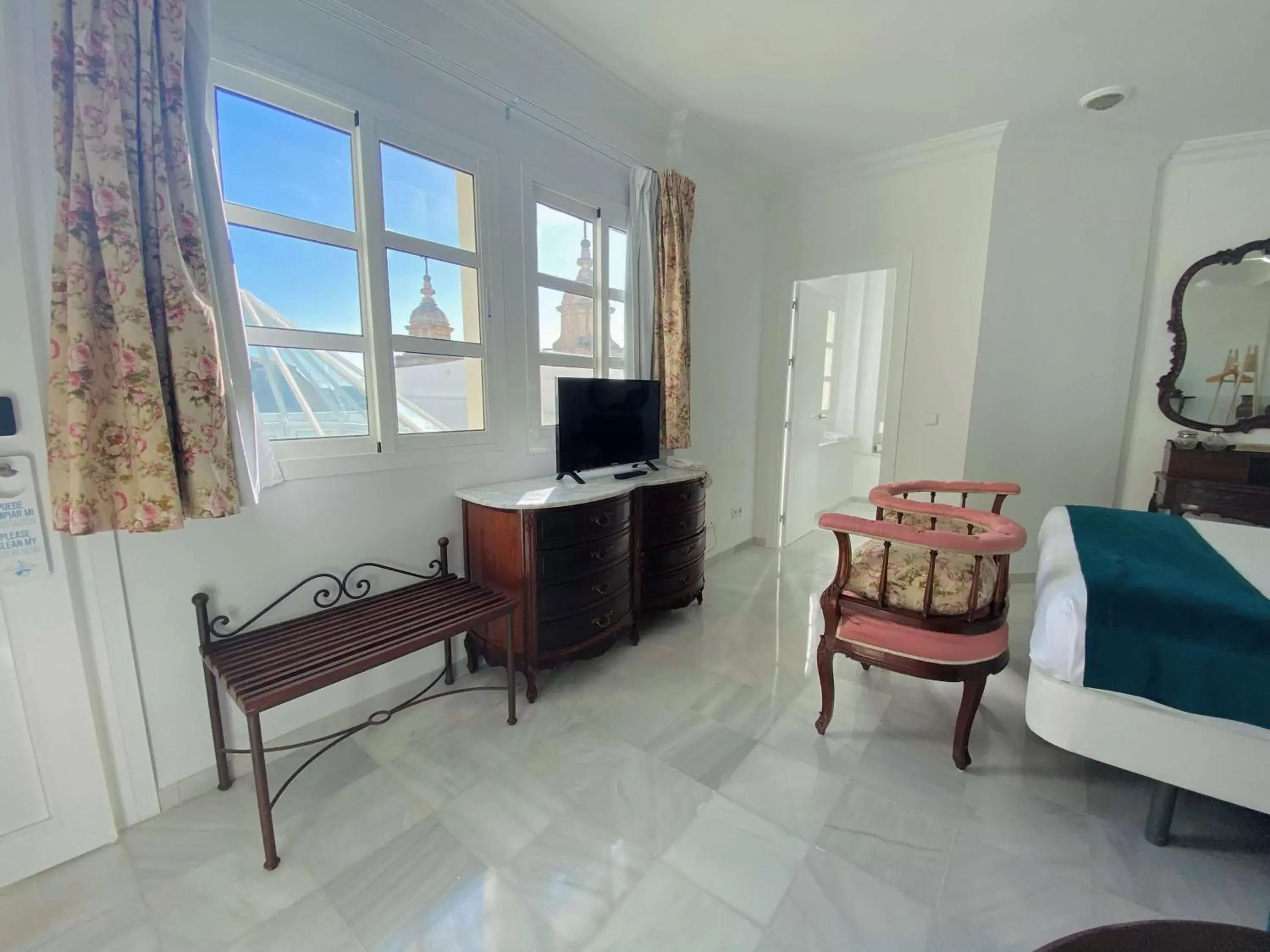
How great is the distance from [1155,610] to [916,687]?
1087 mm

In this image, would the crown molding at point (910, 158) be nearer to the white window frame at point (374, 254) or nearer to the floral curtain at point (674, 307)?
the floral curtain at point (674, 307)

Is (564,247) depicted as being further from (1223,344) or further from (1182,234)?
(1223,344)

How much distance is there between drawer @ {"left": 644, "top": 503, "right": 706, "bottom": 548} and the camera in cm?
265

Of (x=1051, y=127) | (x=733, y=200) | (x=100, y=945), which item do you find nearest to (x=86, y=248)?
(x=100, y=945)

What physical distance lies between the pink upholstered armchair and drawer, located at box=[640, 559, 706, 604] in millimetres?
984

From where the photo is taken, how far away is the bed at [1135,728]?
4.28 feet

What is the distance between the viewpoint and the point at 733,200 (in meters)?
3.56

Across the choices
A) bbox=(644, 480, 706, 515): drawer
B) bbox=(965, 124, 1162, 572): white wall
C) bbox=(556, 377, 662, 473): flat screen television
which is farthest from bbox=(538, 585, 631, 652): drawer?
bbox=(965, 124, 1162, 572): white wall

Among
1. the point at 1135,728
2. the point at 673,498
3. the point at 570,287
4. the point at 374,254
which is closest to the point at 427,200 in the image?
the point at 374,254

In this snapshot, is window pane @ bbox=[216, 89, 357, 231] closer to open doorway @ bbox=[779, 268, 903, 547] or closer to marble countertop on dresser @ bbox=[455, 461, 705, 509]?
marble countertop on dresser @ bbox=[455, 461, 705, 509]

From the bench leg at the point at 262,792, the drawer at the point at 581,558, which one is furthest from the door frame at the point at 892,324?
the bench leg at the point at 262,792

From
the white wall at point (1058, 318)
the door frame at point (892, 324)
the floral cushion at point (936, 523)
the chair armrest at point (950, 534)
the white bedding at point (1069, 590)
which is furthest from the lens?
A: the door frame at point (892, 324)

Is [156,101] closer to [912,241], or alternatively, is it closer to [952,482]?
[952,482]

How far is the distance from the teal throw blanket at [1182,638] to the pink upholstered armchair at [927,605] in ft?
0.93
